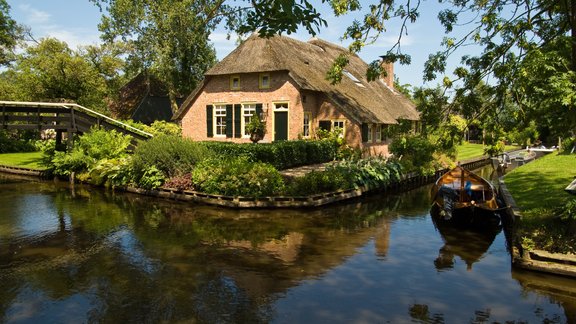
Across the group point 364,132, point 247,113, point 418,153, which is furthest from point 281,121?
point 418,153

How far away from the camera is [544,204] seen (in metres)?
12.5

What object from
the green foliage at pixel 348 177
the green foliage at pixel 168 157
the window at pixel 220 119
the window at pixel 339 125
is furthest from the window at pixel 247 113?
the green foliage at pixel 168 157

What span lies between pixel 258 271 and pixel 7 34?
43574mm

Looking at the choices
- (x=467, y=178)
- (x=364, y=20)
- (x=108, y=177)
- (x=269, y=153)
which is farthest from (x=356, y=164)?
(x=108, y=177)

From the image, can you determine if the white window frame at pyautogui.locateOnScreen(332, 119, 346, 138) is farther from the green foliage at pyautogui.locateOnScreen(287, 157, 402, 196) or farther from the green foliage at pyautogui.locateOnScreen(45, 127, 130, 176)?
the green foliage at pyautogui.locateOnScreen(45, 127, 130, 176)

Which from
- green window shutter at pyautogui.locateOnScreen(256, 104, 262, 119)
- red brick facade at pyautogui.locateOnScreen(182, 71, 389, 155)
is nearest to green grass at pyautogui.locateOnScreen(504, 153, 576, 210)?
red brick facade at pyautogui.locateOnScreen(182, 71, 389, 155)

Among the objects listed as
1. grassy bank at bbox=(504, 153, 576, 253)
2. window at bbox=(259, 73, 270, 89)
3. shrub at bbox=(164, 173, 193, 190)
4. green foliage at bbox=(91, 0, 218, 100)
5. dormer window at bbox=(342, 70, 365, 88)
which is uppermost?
green foliage at bbox=(91, 0, 218, 100)

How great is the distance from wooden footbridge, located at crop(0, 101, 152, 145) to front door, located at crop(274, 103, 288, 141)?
7.14m

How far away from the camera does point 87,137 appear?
1916cm

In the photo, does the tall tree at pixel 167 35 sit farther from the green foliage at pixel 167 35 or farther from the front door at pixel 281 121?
the front door at pixel 281 121

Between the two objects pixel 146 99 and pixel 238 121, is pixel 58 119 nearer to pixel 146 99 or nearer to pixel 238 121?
pixel 238 121

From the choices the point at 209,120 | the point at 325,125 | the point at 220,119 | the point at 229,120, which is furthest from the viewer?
the point at 209,120

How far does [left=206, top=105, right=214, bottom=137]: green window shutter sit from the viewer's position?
2641 centimetres

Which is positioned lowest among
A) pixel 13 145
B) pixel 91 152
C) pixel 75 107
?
pixel 91 152
